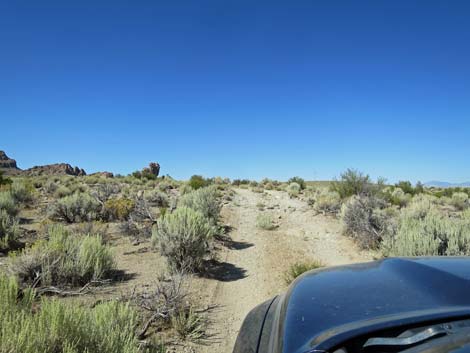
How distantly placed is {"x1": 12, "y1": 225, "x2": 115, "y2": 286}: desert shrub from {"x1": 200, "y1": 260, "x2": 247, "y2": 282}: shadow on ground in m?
2.07

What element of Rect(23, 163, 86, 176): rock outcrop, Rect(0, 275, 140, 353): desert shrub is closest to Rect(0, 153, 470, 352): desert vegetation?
Rect(0, 275, 140, 353): desert shrub

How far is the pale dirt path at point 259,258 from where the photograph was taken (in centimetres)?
473

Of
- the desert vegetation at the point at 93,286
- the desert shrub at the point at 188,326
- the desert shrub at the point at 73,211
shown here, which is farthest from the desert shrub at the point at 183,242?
the desert shrub at the point at 73,211

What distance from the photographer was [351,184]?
16.2m

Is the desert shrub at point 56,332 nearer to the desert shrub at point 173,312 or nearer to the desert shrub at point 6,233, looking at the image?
the desert shrub at point 173,312

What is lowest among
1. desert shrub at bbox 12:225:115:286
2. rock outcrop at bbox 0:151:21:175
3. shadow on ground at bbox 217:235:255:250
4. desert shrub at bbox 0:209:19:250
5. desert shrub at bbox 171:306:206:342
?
desert shrub at bbox 171:306:206:342

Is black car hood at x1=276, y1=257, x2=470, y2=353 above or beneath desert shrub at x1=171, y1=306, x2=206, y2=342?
above

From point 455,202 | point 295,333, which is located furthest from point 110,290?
point 455,202

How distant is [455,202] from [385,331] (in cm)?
1890

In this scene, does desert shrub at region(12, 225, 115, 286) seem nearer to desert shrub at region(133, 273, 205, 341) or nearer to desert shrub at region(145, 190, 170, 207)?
desert shrub at region(133, 273, 205, 341)

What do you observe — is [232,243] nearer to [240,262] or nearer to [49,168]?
[240,262]

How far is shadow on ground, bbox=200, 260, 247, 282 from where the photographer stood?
6406 mm

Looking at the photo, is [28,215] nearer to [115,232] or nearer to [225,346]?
[115,232]

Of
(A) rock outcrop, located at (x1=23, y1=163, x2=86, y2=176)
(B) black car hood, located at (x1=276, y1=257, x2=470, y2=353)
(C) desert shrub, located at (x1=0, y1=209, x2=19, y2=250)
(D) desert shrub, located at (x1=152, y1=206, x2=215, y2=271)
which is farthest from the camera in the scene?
(A) rock outcrop, located at (x1=23, y1=163, x2=86, y2=176)
